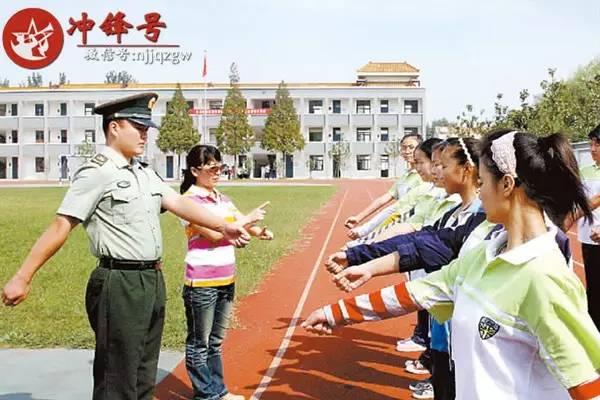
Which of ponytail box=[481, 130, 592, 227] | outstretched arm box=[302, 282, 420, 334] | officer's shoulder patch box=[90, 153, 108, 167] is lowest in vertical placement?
outstretched arm box=[302, 282, 420, 334]

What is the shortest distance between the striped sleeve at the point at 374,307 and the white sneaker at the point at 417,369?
3165mm

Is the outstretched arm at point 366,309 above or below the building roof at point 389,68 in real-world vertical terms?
below

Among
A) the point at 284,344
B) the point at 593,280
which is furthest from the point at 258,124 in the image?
the point at 593,280

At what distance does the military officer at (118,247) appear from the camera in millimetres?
3303

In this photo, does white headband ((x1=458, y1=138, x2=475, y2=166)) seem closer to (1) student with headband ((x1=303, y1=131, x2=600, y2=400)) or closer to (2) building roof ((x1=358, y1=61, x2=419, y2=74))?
(1) student with headband ((x1=303, y1=131, x2=600, y2=400))

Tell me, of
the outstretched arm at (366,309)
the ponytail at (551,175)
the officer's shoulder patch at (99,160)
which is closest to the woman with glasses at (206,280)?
the officer's shoulder patch at (99,160)

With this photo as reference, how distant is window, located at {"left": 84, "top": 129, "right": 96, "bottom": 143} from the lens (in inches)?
2522

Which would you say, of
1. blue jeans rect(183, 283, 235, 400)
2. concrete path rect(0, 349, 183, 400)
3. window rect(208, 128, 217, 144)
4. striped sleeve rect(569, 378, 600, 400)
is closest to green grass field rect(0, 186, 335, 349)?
concrete path rect(0, 349, 183, 400)

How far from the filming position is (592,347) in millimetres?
1729

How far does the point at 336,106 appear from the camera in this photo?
64312 mm

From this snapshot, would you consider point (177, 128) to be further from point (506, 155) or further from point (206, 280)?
point (506, 155)

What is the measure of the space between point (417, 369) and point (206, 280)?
2.04 metres

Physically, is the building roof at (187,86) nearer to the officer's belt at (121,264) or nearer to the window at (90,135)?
the window at (90,135)

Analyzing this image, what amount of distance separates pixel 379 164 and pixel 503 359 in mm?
63444
